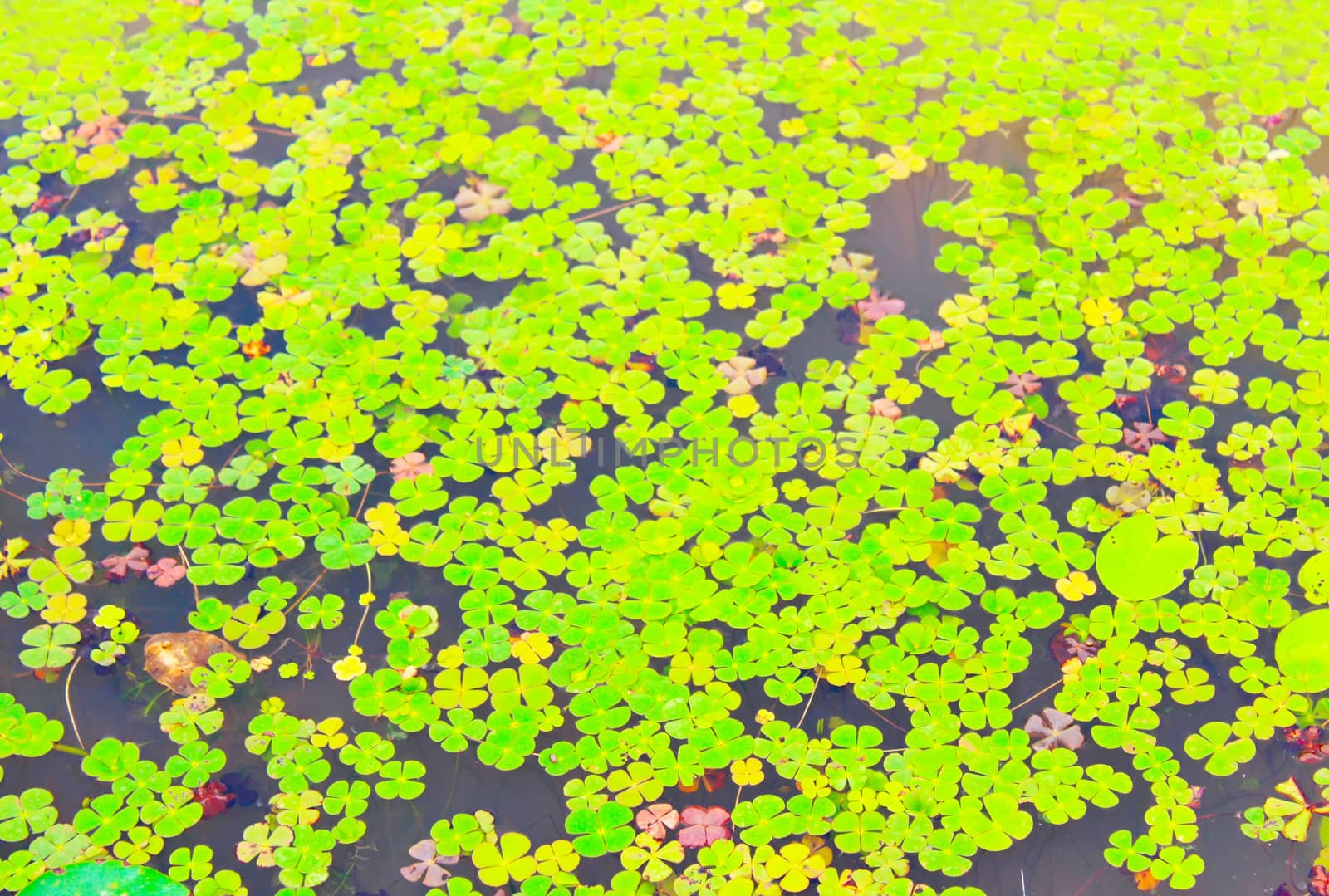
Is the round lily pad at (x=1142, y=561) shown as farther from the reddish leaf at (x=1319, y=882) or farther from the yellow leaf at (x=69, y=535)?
the yellow leaf at (x=69, y=535)

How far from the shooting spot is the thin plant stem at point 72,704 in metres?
2.59

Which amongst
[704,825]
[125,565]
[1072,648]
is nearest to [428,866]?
[704,825]

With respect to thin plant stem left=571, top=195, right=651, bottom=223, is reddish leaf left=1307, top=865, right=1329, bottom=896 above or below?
below

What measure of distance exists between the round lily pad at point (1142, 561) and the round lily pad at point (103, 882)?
2.38 m

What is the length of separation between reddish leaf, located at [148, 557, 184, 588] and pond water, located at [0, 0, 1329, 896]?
48mm

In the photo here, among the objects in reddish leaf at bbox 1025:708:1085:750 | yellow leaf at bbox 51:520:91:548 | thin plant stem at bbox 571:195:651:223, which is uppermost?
thin plant stem at bbox 571:195:651:223

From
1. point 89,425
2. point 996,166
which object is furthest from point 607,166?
point 89,425

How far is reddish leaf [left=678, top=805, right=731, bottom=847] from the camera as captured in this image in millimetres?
2455

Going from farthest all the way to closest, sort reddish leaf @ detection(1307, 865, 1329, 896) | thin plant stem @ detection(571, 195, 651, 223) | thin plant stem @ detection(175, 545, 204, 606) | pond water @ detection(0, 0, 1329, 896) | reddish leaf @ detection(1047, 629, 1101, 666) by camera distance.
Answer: thin plant stem @ detection(571, 195, 651, 223) → thin plant stem @ detection(175, 545, 204, 606) → reddish leaf @ detection(1047, 629, 1101, 666) → pond water @ detection(0, 0, 1329, 896) → reddish leaf @ detection(1307, 865, 1329, 896)

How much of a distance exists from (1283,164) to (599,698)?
275 cm

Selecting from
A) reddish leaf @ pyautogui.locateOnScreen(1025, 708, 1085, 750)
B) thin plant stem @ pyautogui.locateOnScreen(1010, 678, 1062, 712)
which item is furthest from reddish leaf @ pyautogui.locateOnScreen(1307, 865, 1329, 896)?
thin plant stem @ pyautogui.locateOnScreen(1010, 678, 1062, 712)

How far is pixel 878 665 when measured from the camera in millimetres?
2586

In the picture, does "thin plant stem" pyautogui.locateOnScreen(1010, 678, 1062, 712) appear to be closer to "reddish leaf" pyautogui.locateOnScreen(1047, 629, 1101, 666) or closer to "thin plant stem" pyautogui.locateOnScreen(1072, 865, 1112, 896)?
"reddish leaf" pyautogui.locateOnScreen(1047, 629, 1101, 666)

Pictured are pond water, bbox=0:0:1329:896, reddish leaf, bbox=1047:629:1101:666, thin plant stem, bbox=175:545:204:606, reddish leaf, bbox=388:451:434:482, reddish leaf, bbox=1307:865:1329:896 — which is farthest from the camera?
reddish leaf, bbox=388:451:434:482
